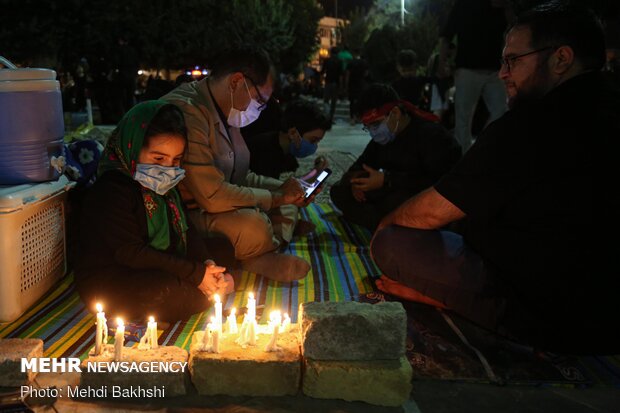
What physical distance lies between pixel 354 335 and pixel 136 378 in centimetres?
89

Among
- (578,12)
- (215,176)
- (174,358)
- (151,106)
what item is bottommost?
(174,358)

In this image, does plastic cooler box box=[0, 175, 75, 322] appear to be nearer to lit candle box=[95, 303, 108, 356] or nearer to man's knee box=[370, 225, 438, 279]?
lit candle box=[95, 303, 108, 356]

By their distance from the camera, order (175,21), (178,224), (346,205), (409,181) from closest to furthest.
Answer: (178,224) → (409,181) → (346,205) → (175,21)

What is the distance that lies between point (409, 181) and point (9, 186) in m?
2.96

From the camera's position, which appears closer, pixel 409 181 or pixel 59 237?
pixel 59 237

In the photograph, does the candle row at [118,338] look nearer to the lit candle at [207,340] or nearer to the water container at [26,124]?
the lit candle at [207,340]

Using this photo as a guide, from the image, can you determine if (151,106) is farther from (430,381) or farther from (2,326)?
(430,381)

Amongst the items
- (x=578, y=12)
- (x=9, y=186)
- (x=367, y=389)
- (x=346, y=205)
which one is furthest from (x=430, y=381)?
(x=346, y=205)

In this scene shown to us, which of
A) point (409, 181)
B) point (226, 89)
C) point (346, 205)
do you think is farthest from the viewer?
point (346, 205)

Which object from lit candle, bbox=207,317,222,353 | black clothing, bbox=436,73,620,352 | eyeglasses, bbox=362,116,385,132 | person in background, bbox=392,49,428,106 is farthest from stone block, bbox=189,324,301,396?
person in background, bbox=392,49,428,106

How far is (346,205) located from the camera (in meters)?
5.30

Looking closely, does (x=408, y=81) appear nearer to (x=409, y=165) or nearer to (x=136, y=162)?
(x=409, y=165)

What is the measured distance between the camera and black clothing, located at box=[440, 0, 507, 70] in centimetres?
654

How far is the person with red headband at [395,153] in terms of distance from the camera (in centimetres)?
479
